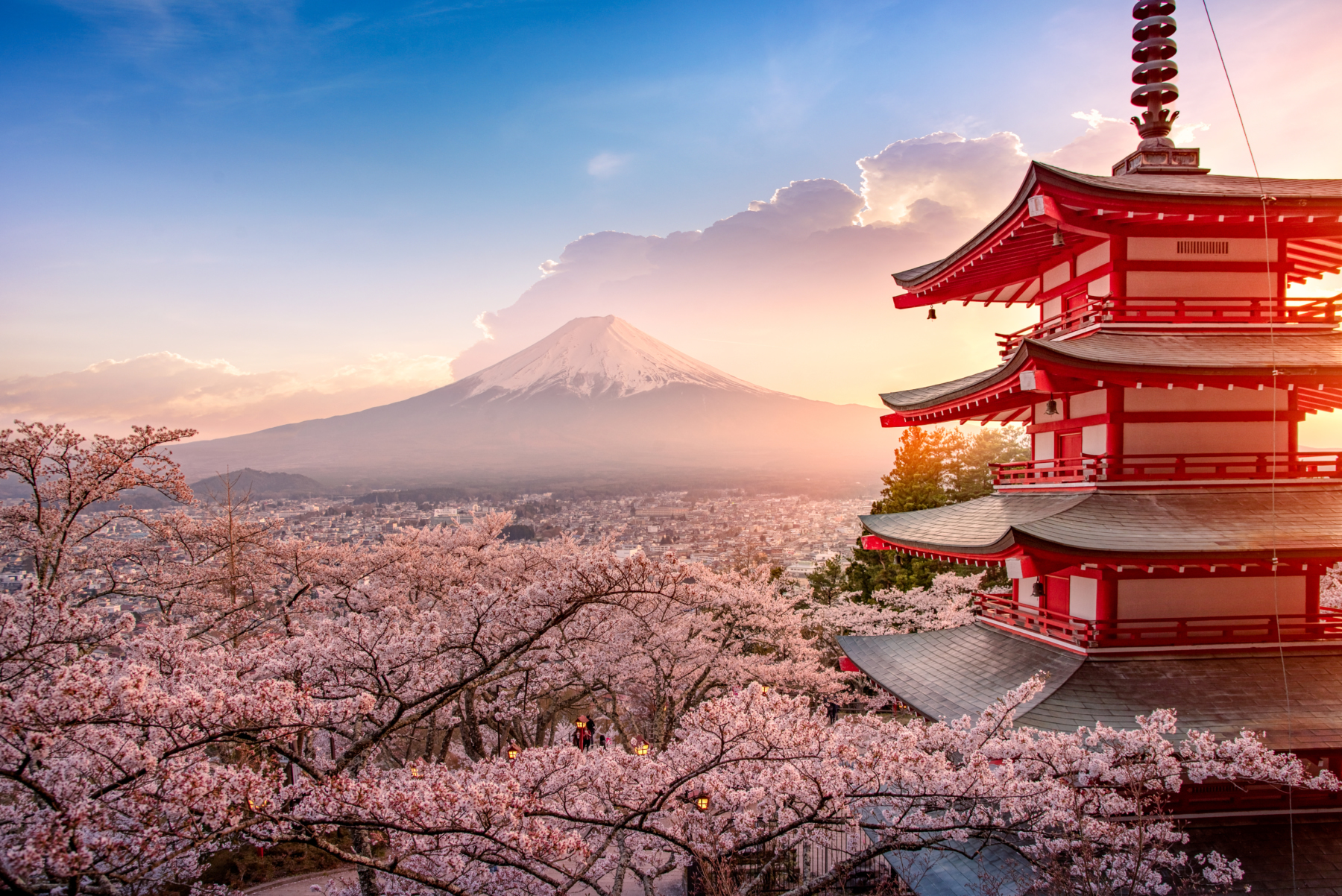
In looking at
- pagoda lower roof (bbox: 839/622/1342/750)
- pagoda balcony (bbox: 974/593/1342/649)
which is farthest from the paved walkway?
pagoda balcony (bbox: 974/593/1342/649)

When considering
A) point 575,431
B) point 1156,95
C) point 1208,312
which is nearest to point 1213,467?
point 1208,312

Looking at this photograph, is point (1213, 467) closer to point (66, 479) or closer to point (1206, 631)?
point (1206, 631)

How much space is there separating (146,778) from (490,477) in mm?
67557

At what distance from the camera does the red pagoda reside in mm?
5941

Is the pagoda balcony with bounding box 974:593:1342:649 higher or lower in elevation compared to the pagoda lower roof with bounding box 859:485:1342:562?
lower

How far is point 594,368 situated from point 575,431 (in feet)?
37.2

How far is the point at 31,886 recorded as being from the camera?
3.48 meters

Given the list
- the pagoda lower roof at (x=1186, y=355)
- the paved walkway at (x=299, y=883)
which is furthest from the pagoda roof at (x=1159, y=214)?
the paved walkway at (x=299, y=883)

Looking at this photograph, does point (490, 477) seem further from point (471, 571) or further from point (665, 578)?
point (665, 578)

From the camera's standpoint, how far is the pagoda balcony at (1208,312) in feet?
22.4

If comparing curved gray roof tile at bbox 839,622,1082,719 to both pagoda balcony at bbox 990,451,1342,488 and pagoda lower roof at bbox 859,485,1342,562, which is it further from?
pagoda balcony at bbox 990,451,1342,488

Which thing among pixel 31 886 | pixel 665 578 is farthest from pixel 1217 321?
pixel 31 886

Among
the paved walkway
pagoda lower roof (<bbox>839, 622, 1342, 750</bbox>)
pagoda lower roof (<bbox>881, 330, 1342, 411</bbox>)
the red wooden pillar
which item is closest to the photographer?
pagoda lower roof (<bbox>839, 622, 1342, 750</bbox>)

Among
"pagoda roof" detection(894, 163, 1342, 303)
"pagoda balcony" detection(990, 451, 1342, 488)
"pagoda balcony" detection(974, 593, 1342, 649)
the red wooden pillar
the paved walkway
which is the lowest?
the paved walkway
